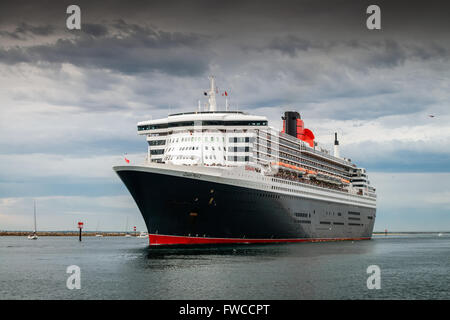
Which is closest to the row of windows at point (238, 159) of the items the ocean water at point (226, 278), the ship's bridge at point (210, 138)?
the ship's bridge at point (210, 138)

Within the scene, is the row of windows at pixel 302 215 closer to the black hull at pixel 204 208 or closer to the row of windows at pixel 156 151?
the black hull at pixel 204 208

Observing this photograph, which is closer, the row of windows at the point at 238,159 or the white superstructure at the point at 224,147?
the white superstructure at the point at 224,147

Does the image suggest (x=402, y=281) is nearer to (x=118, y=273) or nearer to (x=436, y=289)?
(x=436, y=289)

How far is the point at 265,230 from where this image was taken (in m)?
61.9

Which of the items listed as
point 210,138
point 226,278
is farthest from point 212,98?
point 226,278

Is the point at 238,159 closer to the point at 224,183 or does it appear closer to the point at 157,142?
the point at 224,183

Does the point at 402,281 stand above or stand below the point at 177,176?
below

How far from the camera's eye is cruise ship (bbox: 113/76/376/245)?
53.3 m

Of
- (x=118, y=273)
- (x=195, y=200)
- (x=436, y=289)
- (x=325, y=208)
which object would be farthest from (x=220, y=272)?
(x=325, y=208)

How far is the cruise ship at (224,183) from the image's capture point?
175ft

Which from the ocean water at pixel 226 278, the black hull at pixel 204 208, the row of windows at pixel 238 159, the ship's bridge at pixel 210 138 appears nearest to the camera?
the ocean water at pixel 226 278

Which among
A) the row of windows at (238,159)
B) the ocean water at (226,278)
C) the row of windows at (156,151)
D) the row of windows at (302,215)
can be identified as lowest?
the ocean water at (226,278)

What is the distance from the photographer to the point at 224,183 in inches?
2173
